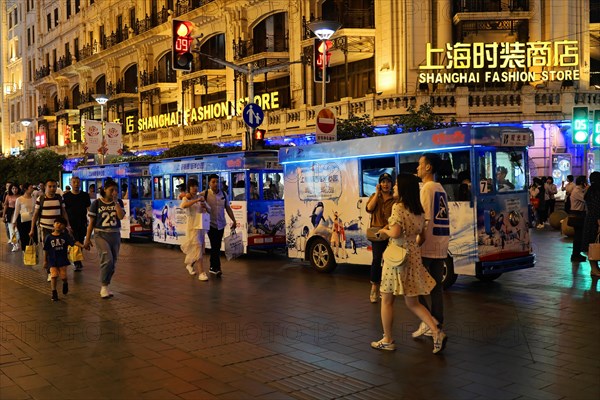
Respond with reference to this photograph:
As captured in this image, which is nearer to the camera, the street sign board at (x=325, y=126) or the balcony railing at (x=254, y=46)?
the street sign board at (x=325, y=126)

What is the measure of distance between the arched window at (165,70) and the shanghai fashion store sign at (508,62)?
22312mm

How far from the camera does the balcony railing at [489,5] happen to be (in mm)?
26000

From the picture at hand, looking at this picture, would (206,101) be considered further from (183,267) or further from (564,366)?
(564,366)

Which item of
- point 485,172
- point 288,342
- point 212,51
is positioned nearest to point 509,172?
point 485,172

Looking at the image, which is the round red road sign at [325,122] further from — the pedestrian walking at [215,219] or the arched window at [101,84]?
the arched window at [101,84]

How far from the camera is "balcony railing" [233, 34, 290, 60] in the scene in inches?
1324

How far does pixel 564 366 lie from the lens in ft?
20.6

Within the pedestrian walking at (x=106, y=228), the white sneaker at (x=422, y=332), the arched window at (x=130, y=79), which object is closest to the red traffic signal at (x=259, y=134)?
the pedestrian walking at (x=106, y=228)

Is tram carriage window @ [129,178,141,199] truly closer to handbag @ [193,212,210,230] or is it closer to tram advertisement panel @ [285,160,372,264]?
tram advertisement panel @ [285,160,372,264]

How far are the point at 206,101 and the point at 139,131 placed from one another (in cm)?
551

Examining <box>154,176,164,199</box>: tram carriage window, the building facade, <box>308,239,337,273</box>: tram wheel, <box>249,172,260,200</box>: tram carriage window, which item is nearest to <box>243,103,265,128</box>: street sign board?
the building facade

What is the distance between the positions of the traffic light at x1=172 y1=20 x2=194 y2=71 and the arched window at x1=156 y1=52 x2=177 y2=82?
27894 millimetres

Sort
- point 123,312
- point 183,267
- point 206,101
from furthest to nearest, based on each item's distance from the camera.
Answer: point 206,101 → point 183,267 → point 123,312

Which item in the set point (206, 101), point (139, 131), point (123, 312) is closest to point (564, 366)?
point (123, 312)
